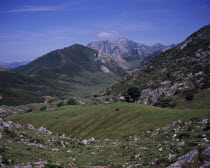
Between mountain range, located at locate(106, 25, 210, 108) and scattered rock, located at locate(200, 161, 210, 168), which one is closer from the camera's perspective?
scattered rock, located at locate(200, 161, 210, 168)

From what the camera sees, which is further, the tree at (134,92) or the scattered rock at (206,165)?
the tree at (134,92)

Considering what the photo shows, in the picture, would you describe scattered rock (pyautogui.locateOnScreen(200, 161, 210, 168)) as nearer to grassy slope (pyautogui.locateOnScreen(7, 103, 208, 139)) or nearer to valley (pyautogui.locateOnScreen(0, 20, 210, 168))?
valley (pyautogui.locateOnScreen(0, 20, 210, 168))

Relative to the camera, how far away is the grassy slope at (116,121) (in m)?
50.5

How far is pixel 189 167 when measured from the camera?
637 inches

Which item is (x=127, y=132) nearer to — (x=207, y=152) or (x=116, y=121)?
(x=116, y=121)

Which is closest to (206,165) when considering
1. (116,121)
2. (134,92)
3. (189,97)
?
(116,121)

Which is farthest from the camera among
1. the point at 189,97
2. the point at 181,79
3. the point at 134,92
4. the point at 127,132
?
the point at 181,79

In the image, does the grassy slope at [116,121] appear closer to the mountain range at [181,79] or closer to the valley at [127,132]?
the valley at [127,132]

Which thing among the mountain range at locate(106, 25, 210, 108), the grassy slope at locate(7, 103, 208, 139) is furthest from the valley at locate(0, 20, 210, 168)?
the mountain range at locate(106, 25, 210, 108)

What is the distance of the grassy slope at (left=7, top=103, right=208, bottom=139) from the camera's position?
166 feet

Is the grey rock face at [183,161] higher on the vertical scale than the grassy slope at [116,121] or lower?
higher

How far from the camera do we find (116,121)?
60312 mm

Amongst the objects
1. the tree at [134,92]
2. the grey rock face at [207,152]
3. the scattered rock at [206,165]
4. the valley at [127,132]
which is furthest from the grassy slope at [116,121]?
the tree at [134,92]

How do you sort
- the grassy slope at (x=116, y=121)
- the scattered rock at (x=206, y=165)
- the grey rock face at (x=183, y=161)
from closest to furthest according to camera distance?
the scattered rock at (x=206, y=165) → the grey rock face at (x=183, y=161) → the grassy slope at (x=116, y=121)
